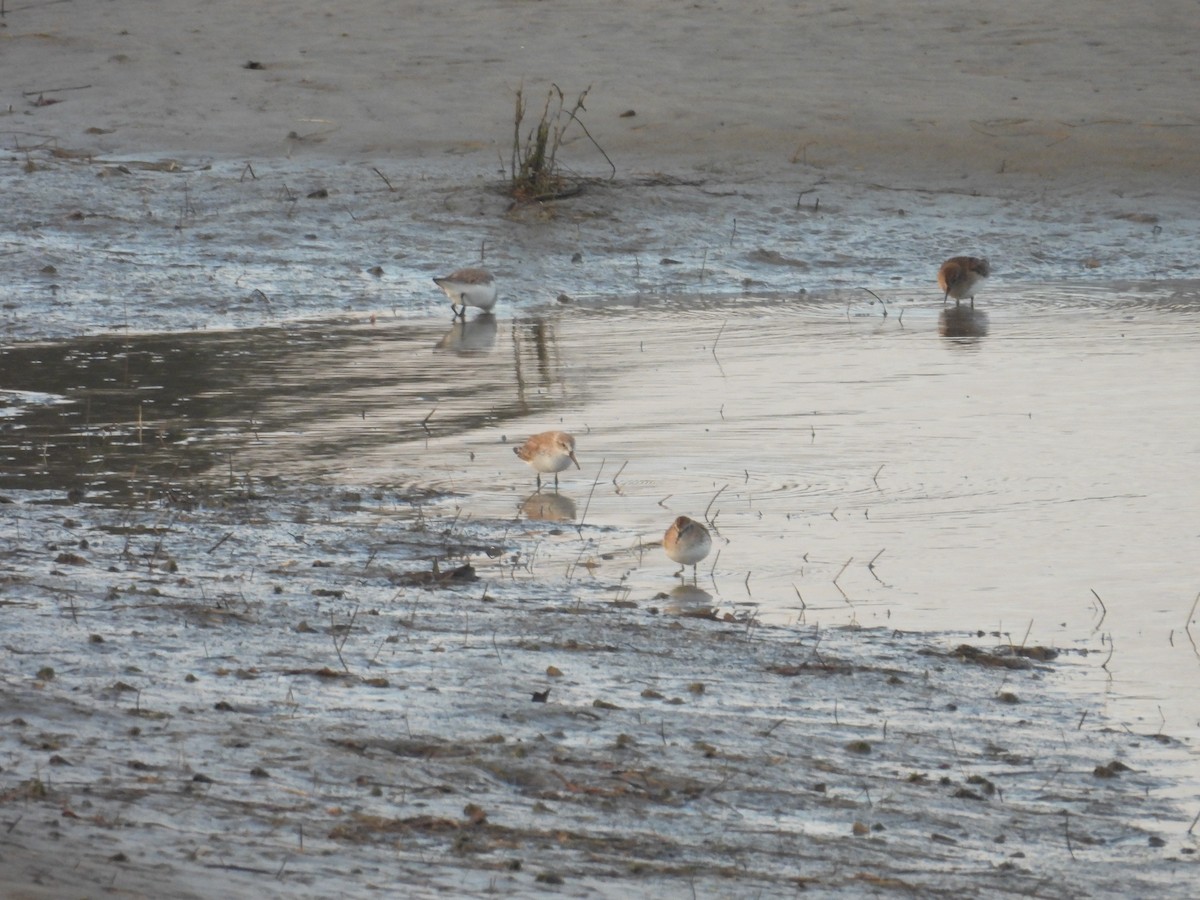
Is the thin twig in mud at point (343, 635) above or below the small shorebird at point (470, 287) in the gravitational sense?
below

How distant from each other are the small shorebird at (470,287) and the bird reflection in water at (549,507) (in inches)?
197

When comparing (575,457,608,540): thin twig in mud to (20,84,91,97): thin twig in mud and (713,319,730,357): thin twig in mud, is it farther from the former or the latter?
(20,84,91,97): thin twig in mud

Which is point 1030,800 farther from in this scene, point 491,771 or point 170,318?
point 170,318

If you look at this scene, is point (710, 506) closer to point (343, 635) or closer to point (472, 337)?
point (343, 635)

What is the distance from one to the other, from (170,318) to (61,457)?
4.54m

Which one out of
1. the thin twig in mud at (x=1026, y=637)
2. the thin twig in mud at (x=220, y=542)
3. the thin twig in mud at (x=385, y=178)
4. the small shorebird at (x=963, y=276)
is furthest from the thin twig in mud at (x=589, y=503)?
the thin twig in mud at (x=385, y=178)

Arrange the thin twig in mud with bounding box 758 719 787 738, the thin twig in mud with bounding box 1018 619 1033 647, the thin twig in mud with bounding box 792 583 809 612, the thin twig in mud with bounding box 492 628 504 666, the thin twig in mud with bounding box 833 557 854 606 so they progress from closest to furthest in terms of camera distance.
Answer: the thin twig in mud with bounding box 758 719 787 738
the thin twig in mud with bounding box 492 628 504 666
the thin twig in mud with bounding box 1018 619 1033 647
the thin twig in mud with bounding box 792 583 809 612
the thin twig in mud with bounding box 833 557 854 606

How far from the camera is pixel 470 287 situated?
12.7 metres

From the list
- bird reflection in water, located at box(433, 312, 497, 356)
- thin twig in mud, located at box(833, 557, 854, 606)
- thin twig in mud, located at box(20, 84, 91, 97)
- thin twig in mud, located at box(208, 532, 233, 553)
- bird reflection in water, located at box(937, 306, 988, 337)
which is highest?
thin twig in mud, located at box(20, 84, 91, 97)

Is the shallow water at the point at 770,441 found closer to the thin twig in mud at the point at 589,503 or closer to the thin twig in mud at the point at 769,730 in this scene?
the thin twig in mud at the point at 589,503

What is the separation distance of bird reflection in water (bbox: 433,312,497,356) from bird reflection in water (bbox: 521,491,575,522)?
13.0 ft

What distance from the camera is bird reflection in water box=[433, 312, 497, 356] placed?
38.9ft

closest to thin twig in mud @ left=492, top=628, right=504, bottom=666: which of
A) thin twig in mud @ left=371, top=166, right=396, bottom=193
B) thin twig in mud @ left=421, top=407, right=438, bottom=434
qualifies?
thin twig in mud @ left=421, top=407, right=438, bottom=434

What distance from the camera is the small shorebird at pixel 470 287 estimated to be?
12.7 m
